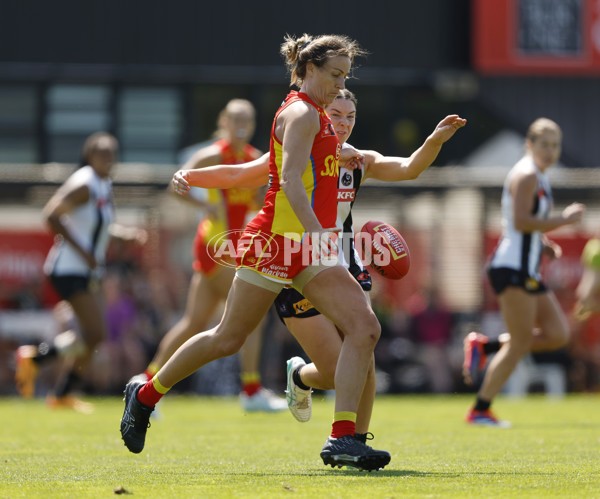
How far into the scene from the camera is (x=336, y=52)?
238 inches

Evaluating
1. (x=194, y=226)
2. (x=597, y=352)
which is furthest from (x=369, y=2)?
(x=597, y=352)

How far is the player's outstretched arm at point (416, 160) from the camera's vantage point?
6.47 m

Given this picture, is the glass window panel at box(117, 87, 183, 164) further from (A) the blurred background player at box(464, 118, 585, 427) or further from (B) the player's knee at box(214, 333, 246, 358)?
(B) the player's knee at box(214, 333, 246, 358)

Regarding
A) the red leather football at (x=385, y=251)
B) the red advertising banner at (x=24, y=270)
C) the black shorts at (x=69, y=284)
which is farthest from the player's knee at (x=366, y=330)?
the red advertising banner at (x=24, y=270)

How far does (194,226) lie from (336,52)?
38.3ft

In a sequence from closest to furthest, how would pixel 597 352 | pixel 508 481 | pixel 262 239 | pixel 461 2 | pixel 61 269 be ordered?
1. pixel 508 481
2. pixel 262 239
3. pixel 61 269
4. pixel 597 352
5. pixel 461 2

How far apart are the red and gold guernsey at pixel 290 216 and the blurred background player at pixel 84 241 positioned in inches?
214

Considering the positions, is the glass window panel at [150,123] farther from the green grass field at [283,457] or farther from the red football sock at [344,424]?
the red football sock at [344,424]

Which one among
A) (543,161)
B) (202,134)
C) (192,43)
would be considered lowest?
(543,161)

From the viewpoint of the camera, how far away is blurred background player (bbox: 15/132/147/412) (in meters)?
11.2

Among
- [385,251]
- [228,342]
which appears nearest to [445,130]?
[385,251]

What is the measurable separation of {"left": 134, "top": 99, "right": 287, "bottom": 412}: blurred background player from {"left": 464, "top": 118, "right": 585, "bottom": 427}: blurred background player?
2119mm

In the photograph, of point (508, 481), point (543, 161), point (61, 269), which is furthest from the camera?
point (61, 269)

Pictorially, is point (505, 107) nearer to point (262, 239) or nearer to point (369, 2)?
point (369, 2)
